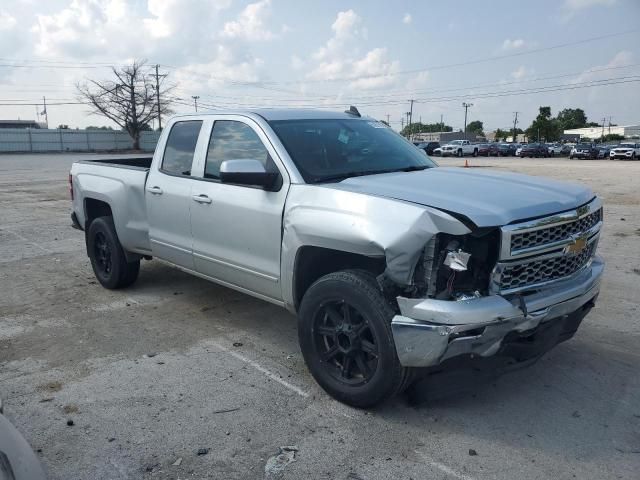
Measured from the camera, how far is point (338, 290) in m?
3.53

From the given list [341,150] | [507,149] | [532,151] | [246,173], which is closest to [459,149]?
[507,149]

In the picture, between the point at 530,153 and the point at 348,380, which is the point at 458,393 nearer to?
the point at 348,380

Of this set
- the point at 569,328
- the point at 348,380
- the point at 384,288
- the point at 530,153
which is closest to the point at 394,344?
the point at 384,288

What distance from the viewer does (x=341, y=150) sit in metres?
4.46

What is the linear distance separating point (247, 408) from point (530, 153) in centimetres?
5347

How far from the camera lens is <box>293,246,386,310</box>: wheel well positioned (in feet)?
12.2

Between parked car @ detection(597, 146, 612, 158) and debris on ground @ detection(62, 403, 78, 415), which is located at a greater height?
parked car @ detection(597, 146, 612, 158)

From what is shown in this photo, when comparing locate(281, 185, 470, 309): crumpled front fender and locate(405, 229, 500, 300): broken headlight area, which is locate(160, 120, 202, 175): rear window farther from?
locate(405, 229, 500, 300): broken headlight area

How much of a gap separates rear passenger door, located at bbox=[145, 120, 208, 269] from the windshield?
95 cm

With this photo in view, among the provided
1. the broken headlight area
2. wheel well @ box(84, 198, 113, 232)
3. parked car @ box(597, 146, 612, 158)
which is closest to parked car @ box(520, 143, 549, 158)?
parked car @ box(597, 146, 612, 158)

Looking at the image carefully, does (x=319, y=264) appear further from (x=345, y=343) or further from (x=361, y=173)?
(x=361, y=173)

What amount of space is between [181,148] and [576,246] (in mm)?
3367

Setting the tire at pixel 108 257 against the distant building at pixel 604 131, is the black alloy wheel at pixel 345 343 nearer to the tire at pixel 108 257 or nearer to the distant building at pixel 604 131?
the tire at pixel 108 257

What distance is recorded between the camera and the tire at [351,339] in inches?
131
